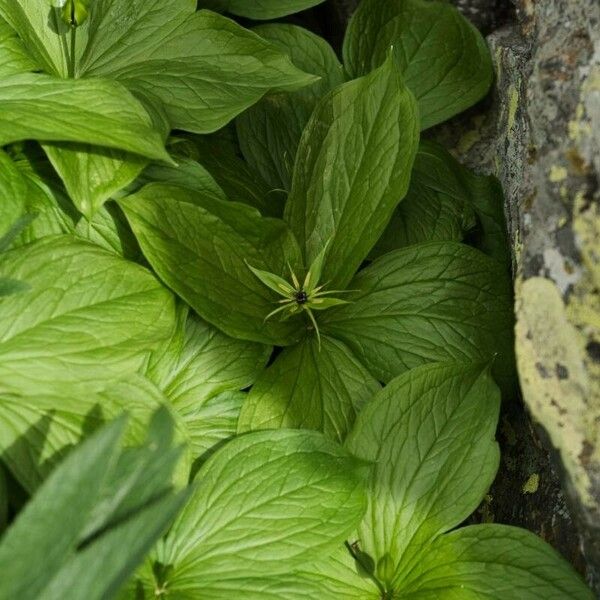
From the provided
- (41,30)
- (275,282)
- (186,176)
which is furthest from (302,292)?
(41,30)

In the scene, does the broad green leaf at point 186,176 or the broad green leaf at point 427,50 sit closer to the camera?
the broad green leaf at point 186,176

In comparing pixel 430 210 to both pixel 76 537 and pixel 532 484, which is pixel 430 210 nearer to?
pixel 532 484

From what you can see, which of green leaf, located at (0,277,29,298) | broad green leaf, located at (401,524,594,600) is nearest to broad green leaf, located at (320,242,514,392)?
broad green leaf, located at (401,524,594,600)

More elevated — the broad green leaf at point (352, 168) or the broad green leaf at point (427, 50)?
the broad green leaf at point (427, 50)

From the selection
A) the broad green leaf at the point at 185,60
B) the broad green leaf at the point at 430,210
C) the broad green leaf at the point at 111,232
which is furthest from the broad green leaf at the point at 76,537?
the broad green leaf at the point at 430,210

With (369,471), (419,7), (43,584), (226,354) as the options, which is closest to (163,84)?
(226,354)

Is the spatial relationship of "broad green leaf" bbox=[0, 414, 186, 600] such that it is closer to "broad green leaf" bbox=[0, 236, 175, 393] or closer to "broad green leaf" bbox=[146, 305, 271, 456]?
"broad green leaf" bbox=[0, 236, 175, 393]

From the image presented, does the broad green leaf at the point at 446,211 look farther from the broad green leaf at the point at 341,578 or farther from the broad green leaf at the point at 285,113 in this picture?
the broad green leaf at the point at 341,578
